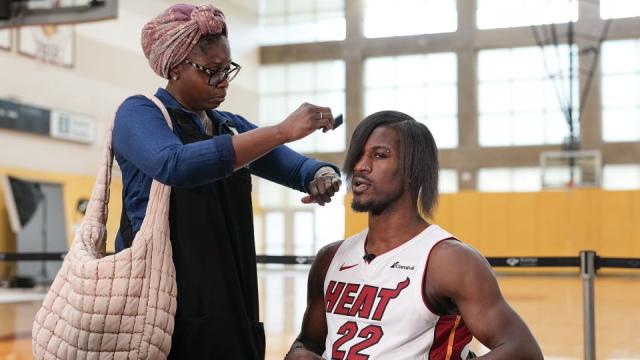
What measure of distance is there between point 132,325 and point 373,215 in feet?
2.27

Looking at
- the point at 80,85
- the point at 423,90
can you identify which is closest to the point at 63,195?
the point at 80,85

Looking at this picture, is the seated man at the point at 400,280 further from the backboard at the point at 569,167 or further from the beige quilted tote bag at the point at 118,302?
the backboard at the point at 569,167

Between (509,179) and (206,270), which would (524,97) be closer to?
(509,179)

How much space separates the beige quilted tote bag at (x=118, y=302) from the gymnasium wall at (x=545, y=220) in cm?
1360

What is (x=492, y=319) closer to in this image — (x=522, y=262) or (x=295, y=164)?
(x=295, y=164)

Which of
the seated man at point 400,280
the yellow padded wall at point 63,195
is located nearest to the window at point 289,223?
the yellow padded wall at point 63,195

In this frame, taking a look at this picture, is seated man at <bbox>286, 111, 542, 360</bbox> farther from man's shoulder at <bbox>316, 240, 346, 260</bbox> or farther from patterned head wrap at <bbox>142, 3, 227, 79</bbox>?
patterned head wrap at <bbox>142, 3, 227, 79</bbox>

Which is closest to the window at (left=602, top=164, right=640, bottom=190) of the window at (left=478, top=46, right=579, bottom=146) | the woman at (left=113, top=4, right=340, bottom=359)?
the window at (left=478, top=46, right=579, bottom=146)

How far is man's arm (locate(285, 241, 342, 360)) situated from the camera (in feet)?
7.11

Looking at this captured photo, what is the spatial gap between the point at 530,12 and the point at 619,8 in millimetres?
1677

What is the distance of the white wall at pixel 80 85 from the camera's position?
14.1m

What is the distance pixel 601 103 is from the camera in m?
17.6

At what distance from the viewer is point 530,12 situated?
52.5 ft

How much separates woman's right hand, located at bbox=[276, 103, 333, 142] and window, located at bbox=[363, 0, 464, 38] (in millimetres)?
9088
